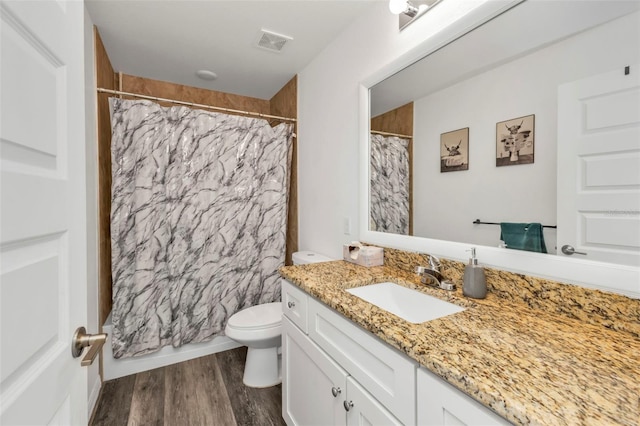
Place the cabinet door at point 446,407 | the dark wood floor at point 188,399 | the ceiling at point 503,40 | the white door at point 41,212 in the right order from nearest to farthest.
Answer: the white door at point 41,212 < the cabinet door at point 446,407 < the ceiling at point 503,40 < the dark wood floor at point 188,399

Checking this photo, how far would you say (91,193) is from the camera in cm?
179

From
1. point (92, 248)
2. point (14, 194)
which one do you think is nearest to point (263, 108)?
point (92, 248)

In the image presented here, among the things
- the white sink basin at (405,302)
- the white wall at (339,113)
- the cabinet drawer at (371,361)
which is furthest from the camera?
the white wall at (339,113)

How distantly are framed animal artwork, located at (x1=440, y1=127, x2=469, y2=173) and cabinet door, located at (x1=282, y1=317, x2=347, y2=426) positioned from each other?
0.99m

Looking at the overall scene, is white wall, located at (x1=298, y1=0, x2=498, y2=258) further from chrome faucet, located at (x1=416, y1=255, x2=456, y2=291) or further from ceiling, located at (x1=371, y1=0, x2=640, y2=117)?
chrome faucet, located at (x1=416, y1=255, x2=456, y2=291)

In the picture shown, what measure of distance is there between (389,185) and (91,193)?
5.91 feet

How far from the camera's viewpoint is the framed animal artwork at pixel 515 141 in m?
1.05

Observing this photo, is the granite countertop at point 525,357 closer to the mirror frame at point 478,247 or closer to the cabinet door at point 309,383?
the mirror frame at point 478,247

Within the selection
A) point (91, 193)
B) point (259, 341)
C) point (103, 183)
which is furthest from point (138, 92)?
point (259, 341)

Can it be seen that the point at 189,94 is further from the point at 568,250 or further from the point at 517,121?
the point at 568,250

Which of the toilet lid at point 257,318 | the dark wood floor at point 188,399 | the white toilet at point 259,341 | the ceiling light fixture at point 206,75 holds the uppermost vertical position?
the ceiling light fixture at point 206,75

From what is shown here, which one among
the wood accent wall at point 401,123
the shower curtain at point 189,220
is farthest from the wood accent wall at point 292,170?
the wood accent wall at point 401,123

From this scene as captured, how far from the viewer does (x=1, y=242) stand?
423 mm

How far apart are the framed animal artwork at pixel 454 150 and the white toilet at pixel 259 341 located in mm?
1161
